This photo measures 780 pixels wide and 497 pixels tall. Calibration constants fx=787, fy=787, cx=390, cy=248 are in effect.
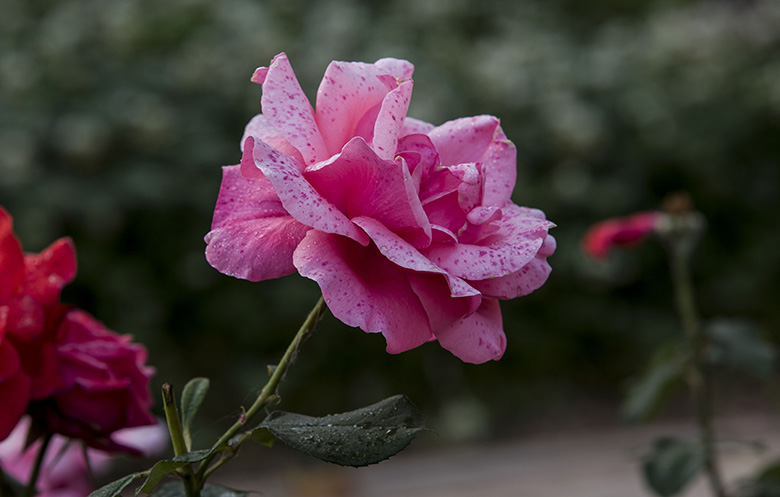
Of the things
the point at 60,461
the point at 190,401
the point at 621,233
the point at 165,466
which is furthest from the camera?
the point at 621,233

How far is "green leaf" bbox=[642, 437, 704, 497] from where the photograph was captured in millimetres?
736

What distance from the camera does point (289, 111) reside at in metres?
0.36

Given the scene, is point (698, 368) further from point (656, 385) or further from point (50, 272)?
point (50, 272)

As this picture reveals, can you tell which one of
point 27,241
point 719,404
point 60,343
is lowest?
point 719,404

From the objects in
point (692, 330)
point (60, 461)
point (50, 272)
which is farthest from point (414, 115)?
point (50, 272)

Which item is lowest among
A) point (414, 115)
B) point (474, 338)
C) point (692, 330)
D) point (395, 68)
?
point (414, 115)

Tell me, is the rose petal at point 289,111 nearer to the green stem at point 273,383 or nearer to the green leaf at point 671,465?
the green stem at point 273,383

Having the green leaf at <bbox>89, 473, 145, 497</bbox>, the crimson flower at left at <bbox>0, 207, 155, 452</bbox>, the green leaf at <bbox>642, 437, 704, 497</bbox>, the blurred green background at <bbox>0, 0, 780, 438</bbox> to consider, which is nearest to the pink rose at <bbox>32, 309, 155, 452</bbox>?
the crimson flower at left at <bbox>0, 207, 155, 452</bbox>

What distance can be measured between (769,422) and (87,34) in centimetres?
234

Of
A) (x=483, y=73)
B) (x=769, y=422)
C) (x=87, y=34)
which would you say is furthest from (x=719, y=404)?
(x=87, y=34)

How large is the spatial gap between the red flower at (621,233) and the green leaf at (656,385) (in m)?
0.15

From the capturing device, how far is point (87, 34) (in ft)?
8.18

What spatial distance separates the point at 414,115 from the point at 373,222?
2.01m

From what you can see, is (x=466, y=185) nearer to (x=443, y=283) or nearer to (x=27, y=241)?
(x=443, y=283)
